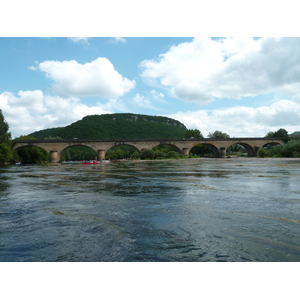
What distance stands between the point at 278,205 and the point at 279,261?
4.17 meters

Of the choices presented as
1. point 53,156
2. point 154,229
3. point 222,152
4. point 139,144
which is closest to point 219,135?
point 222,152

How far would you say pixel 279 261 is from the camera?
3748 mm

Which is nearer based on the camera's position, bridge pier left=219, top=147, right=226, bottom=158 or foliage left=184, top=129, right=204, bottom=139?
bridge pier left=219, top=147, right=226, bottom=158

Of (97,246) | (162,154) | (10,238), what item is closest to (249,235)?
(97,246)

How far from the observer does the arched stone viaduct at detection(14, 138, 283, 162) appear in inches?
2685

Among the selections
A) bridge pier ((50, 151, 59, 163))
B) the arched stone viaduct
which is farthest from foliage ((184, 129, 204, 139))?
bridge pier ((50, 151, 59, 163))

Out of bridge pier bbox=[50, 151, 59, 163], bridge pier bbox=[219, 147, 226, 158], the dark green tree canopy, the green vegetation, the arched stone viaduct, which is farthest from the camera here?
bridge pier bbox=[219, 147, 226, 158]

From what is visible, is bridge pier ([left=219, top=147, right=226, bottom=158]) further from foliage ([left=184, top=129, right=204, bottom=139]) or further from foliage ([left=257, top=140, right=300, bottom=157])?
foliage ([left=184, top=129, right=204, bottom=139])

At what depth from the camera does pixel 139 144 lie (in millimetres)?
73000

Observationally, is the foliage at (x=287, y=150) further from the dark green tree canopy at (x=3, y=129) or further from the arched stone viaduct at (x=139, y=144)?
the dark green tree canopy at (x=3, y=129)

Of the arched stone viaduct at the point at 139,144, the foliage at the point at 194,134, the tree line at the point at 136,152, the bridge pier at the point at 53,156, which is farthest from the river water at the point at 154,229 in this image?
the foliage at the point at 194,134

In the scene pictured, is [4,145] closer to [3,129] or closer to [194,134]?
[3,129]

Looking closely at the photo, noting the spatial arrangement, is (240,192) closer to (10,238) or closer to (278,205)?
(278,205)

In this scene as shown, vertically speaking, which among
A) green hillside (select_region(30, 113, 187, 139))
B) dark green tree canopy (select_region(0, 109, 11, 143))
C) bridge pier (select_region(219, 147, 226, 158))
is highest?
green hillside (select_region(30, 113, 187, 139))
